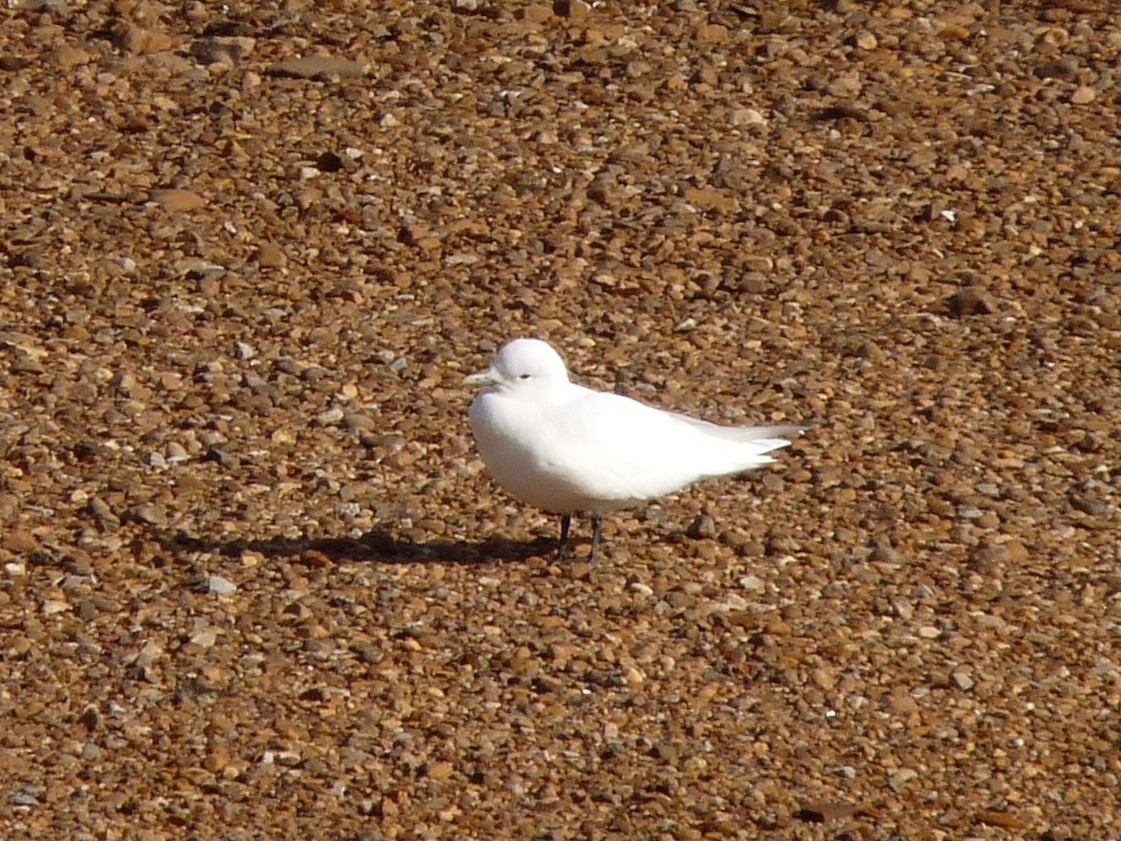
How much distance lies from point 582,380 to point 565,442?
1.55 meters

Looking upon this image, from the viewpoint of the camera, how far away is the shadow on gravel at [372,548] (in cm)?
654

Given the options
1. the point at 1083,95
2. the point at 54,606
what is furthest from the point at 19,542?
the point at 1083,95

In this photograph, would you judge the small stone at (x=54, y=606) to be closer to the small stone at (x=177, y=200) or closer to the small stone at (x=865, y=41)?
the small stone at (x=177, y=200)

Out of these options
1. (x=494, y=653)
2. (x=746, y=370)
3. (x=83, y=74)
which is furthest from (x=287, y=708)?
(x=83, y=74)

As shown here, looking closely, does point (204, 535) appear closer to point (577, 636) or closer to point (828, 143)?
point (577, 636)

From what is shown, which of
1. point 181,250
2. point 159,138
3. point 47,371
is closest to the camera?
point 47,371

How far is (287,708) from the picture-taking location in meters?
5.81

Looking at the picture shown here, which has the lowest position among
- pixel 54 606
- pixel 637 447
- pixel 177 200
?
pixel 54 606

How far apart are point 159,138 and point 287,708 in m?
3.85

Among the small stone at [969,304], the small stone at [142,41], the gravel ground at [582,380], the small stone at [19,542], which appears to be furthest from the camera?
the small stone at [142,41]

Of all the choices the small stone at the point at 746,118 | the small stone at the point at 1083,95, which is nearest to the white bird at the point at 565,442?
the small stone at the point at 746,118

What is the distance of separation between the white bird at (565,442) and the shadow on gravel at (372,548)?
25 cm

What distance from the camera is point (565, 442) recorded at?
6.22m

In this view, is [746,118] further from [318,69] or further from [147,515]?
[147,515]
